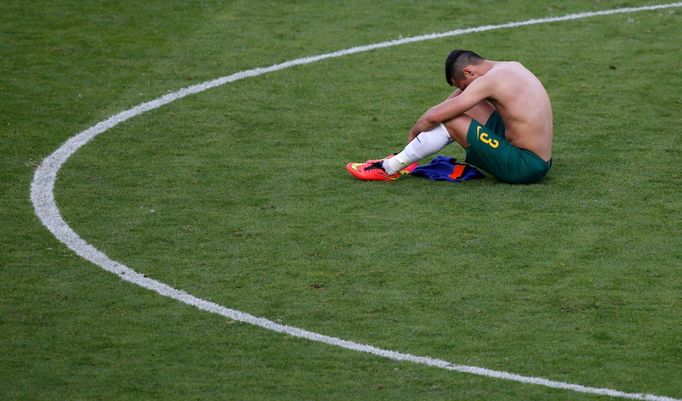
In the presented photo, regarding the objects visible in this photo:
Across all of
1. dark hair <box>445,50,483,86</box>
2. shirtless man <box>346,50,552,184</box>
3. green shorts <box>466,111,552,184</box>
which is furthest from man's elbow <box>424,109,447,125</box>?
dark hair <box>445,50,483,86</box>

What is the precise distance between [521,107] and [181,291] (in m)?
2.99

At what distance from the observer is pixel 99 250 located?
8234mm

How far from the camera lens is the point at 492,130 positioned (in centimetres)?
940

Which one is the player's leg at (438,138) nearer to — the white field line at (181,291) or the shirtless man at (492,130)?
the shirtless man at (492,130)

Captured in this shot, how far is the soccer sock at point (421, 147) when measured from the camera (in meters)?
9.27

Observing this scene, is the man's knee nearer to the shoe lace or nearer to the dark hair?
the dark hair

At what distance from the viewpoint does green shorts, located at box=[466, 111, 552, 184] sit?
29.9 ft

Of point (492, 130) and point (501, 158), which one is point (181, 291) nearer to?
point (501, 158)

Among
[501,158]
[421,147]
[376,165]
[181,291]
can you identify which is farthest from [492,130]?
[181,291]

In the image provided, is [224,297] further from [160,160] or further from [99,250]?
[160,160]

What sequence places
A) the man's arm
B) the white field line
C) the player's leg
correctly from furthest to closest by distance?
the player's leg < the man's arm < the white field line

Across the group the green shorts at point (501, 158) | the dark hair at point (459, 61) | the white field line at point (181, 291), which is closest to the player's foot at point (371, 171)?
the green shorts at point (501, 158)

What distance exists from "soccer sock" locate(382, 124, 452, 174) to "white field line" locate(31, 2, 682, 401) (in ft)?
7.85

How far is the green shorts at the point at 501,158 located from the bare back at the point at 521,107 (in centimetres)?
7
